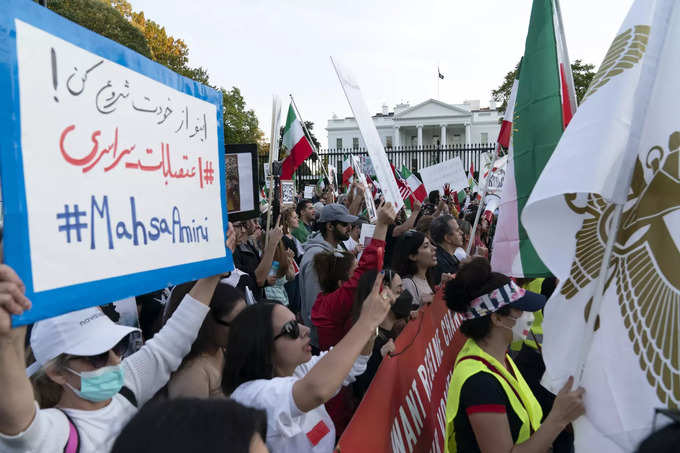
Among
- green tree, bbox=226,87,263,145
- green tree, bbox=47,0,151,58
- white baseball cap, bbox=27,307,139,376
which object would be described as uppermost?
green tree, bbox=47,0,151,58

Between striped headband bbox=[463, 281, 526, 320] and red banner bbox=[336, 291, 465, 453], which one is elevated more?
striped headband bbox=[463, 281, 526, 320]

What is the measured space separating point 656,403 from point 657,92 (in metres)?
0.92

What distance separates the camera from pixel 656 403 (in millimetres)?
1473

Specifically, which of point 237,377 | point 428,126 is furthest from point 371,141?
point 428,126

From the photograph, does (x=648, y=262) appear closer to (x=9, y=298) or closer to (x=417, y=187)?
A: (x=9, y=298)

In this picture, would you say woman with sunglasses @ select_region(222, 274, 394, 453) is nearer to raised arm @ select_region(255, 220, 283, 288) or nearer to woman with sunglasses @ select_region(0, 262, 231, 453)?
woman with sunglasses @ select_region(0, 262, 231, 453)

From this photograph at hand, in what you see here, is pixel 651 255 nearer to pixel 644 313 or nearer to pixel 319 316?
pixel 644 313

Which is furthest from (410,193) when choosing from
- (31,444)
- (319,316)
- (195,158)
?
(31,444)

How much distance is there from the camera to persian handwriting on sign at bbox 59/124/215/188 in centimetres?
148

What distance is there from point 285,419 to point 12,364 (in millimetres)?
929

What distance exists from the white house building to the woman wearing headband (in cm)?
7014

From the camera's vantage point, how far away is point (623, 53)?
175 centimetres

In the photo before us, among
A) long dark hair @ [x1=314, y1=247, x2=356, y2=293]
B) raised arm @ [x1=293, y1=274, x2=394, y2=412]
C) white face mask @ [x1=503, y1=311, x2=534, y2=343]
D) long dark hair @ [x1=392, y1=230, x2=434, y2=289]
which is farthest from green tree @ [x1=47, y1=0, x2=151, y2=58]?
raised arm @ [x1=293, y1=274, x2=394, y2=412]

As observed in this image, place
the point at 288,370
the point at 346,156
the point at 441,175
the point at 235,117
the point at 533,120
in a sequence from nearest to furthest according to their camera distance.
Answer: 1. the point at 288,370
2. the point at 533,120
3. the point at 441,175
4. the point at 346,156
5. the point at 235,117
